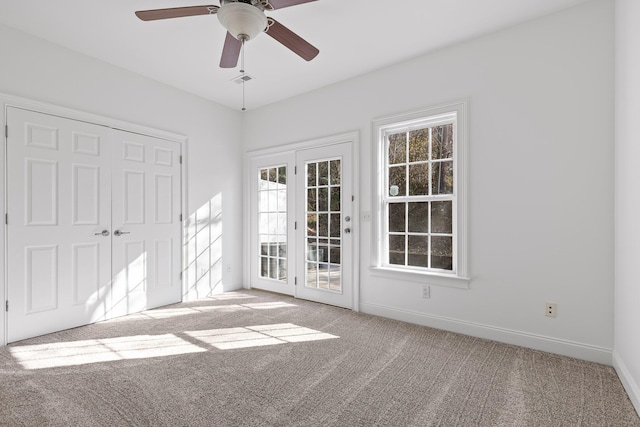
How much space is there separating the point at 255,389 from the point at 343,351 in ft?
2.81

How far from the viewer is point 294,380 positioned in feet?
7.30

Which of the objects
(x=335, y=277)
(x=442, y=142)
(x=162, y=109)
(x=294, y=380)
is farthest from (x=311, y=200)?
(x=294, y=380)

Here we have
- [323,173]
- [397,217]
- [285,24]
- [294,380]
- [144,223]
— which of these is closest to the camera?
[294,380]

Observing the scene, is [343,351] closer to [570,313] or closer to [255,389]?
[255,389]

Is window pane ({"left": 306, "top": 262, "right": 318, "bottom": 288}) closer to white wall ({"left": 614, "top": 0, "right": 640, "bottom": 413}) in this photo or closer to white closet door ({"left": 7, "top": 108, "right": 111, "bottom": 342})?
white closet door ({"left": 7, "top": 108, "right": 111, "bottom": 342})

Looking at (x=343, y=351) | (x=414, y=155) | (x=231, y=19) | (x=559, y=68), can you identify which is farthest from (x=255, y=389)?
(x=559, y=68)

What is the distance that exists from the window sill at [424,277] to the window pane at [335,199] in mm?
857

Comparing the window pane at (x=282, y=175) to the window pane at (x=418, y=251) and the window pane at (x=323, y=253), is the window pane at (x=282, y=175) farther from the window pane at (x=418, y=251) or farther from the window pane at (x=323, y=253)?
the window pane at (x=418, y=251)

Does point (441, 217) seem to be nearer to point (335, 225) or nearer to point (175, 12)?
point (335, 225)

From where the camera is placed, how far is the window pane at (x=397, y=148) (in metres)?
3.56

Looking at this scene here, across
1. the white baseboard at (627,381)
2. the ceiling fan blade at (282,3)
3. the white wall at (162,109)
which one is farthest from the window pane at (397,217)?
the white wall at (162,109)

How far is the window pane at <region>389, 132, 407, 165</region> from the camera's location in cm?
356

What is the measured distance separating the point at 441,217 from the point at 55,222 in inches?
148

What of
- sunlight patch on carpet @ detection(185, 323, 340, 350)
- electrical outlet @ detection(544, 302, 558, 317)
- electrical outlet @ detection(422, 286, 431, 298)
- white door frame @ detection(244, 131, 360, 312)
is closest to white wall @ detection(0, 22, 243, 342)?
white door frame @ detection(244, 131, 360, 312)
